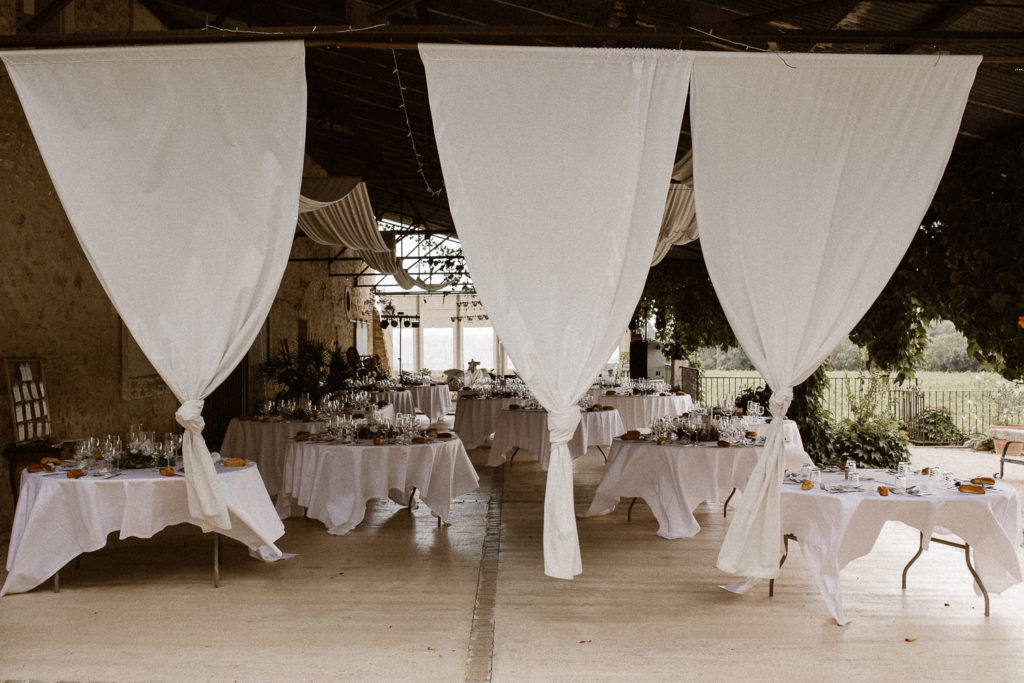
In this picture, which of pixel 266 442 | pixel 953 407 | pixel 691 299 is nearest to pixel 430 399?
pixel 691 299

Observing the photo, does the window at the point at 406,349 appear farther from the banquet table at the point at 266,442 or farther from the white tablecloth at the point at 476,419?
the banquet table at the point at 266,442

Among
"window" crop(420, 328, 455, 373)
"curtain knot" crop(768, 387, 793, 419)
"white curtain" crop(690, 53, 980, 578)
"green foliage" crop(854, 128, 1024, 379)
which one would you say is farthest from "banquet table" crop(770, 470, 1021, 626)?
"window" crop(420, 328, 455, 373)

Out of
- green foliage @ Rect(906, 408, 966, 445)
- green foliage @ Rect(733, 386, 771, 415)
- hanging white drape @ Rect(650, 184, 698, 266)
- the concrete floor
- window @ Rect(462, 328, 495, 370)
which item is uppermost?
hanging white drape @ Rect(650, 184, 698, 266)

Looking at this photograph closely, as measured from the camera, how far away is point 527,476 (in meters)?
8.42

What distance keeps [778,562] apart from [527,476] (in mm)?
4693

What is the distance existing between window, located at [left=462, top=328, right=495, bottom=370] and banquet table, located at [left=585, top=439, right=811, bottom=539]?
17.0 metres

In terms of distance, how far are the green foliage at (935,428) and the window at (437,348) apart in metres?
14.1

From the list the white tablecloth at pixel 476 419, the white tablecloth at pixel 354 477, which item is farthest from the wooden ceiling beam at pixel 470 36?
the white tablecloth at pixel 476 419

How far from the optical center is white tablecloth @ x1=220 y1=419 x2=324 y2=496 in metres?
7.09

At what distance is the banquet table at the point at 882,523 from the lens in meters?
4.02

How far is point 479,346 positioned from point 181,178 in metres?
19.4

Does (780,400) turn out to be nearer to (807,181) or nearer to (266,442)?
(807,181)

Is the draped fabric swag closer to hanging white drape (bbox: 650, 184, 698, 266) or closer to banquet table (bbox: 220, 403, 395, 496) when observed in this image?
banquet table (bbox: 220, 403, 395, 496)

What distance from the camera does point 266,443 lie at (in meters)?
7.14
